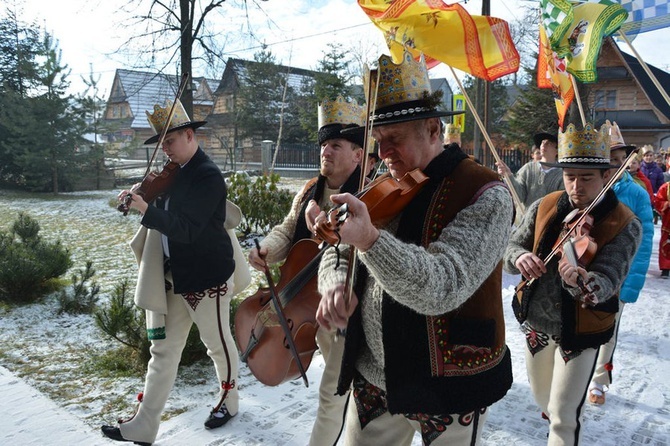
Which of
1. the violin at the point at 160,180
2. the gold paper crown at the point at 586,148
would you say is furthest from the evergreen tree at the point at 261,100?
the gold paper crown at the point at 586,148

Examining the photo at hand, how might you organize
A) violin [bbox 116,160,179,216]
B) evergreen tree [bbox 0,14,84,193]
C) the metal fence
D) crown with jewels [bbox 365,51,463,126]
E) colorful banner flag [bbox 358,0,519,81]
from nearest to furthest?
crown with jewels [bbox 365,51,463,126]
violin [bbox 116,160,179,216]
colorful banner flag [bbox 358,0,519,81]
evergreen tree [bbox 0,14,84,193]
the metal fence

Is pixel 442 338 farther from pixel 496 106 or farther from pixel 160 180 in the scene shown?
pixel 496 106

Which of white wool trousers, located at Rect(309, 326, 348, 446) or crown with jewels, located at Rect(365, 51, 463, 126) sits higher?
crown with jewels, located at Rect(365, 51, 463, 126)

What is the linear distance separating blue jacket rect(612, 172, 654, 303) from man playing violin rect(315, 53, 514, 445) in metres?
2.98

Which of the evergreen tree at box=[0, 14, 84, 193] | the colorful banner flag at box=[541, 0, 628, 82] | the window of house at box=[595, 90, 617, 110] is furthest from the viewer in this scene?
the window of house at box=[595, 90, 617, 110]

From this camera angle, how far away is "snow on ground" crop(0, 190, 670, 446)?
353 cm

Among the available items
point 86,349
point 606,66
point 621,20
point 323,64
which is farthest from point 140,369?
point 606,66

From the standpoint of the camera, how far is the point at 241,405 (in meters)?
4.02

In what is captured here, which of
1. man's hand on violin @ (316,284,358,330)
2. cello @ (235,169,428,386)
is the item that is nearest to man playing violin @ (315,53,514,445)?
man's hand on violin @ (316,284,358,330)

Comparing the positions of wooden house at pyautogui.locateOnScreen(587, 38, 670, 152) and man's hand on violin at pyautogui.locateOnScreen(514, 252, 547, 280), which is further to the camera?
wooden house at pyautogui.locateOnScreen(587, 38, 670, 152)

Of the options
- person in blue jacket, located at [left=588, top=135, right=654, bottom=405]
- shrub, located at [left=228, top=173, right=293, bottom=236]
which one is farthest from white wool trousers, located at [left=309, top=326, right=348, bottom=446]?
shrub, located at [left=228, top=173, right=293, bottom=236]

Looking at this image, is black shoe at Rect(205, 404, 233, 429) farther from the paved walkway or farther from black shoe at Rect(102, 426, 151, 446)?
the paved walkway

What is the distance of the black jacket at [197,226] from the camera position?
3391 mm

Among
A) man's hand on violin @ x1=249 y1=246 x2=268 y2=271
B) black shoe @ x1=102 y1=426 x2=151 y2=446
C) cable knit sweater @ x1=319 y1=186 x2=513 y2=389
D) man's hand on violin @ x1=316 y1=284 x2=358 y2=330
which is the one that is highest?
cable knit sweater @ x1=319 y1=186 x2=513 y2=389
